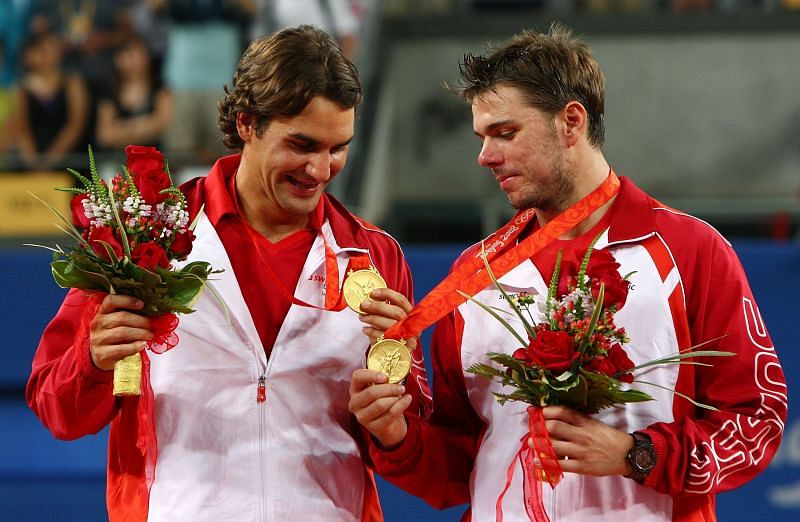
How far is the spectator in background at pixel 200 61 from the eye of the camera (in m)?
7.54

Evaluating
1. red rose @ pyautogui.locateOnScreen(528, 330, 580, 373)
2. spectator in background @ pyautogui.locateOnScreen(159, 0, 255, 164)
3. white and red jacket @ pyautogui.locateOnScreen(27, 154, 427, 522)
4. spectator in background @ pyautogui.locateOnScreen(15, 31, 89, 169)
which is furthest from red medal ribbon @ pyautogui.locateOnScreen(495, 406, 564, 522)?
spectator in background @ pyautogui.locateOnScreen(15, 31, 89, 169)

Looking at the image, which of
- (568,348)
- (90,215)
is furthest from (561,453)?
(90,215)

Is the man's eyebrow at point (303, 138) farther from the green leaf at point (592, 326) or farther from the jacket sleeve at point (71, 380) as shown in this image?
the green leaf at point (592, 326)

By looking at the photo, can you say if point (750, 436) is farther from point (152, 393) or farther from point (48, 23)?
point (48, 23)

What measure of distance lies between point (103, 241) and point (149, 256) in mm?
107

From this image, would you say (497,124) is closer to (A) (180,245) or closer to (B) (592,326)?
(B) (592,326)

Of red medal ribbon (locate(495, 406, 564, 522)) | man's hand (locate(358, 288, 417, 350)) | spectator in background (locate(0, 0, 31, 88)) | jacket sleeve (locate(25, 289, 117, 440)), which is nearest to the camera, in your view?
red medal ribbon (locate(495, 406, 564, 522))

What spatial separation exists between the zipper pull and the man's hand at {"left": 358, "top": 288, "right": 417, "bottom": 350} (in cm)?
29

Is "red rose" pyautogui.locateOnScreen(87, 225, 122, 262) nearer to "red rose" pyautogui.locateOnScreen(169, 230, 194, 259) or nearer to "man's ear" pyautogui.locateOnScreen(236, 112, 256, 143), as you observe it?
"red rose" pyautogui.locateOnScreen(169, 230, 194, 259)

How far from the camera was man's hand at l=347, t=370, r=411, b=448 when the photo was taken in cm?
288

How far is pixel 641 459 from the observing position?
2.78m

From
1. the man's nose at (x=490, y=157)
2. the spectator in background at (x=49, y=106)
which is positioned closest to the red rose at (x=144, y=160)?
the man's nose at (x=490, y=157)

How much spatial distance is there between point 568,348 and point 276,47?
116 cm

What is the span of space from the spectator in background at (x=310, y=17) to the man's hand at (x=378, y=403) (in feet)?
16.0
